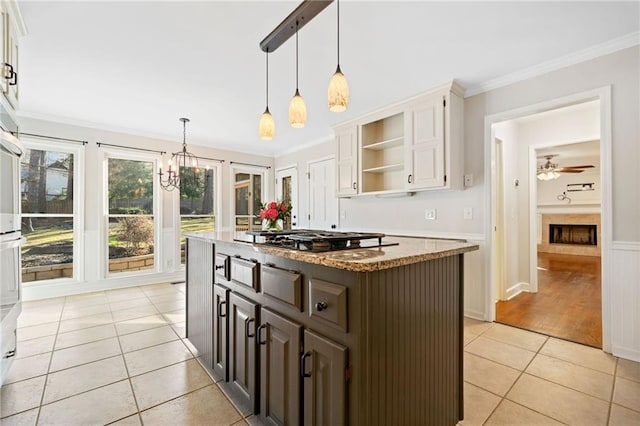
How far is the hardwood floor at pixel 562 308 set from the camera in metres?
2.74

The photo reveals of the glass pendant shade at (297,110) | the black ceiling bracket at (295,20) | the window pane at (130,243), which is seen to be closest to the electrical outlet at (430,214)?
the glass pendant shade at (297,110)

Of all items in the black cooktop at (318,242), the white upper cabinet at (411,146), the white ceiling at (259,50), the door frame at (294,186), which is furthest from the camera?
the door frame at (294,186)

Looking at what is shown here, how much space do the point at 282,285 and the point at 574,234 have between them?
369 inches

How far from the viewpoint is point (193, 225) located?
17.5 ft

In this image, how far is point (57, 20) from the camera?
6.86 feet

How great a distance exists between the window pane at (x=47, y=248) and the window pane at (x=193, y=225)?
1489mm

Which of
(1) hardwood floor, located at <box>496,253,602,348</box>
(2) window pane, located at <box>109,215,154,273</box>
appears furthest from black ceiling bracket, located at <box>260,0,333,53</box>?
(2) window pane, located at <box>109,215,154,273</box>

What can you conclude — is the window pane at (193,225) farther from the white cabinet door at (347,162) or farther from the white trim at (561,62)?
the white trim at (561,62)

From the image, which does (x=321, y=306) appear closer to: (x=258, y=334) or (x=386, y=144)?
(x=258, y=334)

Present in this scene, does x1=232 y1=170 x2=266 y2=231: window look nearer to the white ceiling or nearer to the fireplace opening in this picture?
the white ceiling

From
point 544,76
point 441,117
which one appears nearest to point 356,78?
point 441,117

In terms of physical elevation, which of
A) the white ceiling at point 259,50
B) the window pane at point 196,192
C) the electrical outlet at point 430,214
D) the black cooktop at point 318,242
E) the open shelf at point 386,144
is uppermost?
the white ceiling at point 259,50

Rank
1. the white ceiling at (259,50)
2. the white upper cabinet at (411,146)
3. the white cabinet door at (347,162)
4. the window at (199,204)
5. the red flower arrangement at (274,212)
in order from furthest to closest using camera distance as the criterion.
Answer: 1. the window at (199,204)
2. the white cabinet door at (347,162)
3. the white upper cabinet at (411,146)
4. the red flower arrangement at (274,212)
5. the white ceiling at (259,50)

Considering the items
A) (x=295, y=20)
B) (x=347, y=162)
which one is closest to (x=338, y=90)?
(x=295, y=20)
